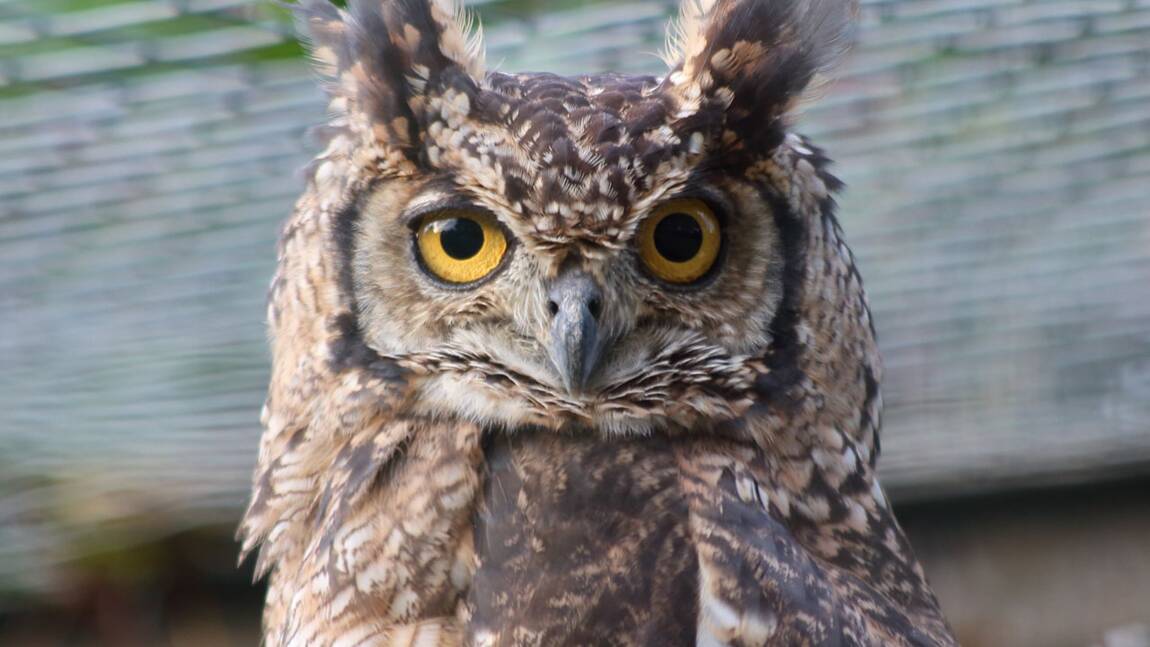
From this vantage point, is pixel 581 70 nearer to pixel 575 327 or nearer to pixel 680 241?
pixel 680 241

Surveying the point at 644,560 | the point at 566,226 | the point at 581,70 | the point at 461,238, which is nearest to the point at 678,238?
the point at 566,226

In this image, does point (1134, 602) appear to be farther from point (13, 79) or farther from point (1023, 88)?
point (13, 79)

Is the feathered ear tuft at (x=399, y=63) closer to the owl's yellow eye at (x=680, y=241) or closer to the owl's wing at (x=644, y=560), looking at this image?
the owl's yellow eye at (x=680, y=241)

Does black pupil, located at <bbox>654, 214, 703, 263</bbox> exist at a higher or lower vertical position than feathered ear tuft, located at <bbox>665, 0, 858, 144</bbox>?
lower

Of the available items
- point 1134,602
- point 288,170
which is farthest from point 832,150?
point 1134,602

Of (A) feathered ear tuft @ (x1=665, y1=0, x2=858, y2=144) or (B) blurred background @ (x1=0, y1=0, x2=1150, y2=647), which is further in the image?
(B) blurred background @ (x1=0, y1=0, x2=1150, y2=647)

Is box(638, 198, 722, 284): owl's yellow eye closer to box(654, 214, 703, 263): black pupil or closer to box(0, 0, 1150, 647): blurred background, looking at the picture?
box(654, 214, 703, 263): black pupil

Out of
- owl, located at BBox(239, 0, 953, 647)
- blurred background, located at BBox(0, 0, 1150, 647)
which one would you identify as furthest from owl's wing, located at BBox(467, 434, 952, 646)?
blurred background, located at BBox(0, 0, 1150, 647)
